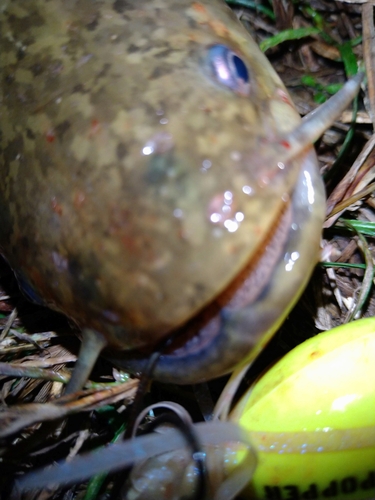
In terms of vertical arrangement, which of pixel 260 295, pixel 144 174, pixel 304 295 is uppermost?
pixel 144 174

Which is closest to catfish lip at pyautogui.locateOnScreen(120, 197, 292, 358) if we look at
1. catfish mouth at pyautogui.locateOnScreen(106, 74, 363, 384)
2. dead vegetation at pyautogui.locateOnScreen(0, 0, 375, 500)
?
catfish mouth at pyautogui.locateOnScreen(106, 74, 363, 384)

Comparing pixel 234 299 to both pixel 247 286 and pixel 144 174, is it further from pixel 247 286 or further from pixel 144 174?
pixel 144 174

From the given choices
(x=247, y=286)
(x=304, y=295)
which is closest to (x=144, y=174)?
(x=247, y=286)

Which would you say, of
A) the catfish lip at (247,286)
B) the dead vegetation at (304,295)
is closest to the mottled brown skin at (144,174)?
the catfish lip at (247,286)

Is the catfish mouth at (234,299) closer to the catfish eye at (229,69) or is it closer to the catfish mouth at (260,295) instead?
the catfish mouth at (260,295)

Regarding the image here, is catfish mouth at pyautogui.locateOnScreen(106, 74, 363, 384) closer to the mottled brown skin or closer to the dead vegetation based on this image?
the mottled brown skin

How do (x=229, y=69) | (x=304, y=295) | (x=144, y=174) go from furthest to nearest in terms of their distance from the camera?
(x=304, y=295) → (x=229, y=69) → (x=144, y=174)
